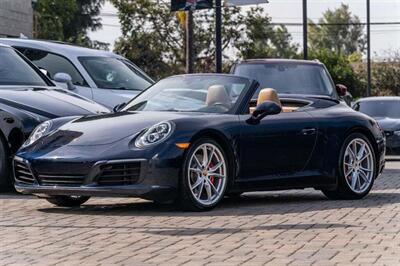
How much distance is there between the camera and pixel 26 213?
356 inches

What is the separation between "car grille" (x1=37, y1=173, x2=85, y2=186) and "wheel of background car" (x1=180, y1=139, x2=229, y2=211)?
0.91 m

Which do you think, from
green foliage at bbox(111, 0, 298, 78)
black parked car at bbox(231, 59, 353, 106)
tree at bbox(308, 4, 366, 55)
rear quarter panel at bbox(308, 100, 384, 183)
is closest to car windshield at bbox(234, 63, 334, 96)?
black parked car at bbox(231, 59, 353, 106)

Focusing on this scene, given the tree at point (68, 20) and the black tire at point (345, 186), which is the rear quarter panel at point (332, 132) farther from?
the tree at point (68, 20)

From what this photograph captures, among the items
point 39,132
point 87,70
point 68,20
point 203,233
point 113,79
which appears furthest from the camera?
point 68,20

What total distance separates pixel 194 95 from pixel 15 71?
2970 millimetres

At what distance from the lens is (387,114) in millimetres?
22844

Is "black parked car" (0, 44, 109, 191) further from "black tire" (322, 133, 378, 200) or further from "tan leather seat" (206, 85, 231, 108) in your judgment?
"black tire" (322, 133, 378, 200)

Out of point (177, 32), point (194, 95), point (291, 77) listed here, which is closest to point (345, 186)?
point (194, 95)

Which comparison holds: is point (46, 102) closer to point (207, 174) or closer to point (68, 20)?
point (207, 174)

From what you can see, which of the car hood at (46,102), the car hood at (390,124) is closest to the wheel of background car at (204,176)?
the car hood at (46,102)

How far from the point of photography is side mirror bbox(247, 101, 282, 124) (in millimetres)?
9516

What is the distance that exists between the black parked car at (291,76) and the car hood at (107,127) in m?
6.02

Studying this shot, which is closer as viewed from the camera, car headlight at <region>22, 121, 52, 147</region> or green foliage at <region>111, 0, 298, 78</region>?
car headlight at <region>22, 121, 52, 147</region>

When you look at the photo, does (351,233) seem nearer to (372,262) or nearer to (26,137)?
(372,262)
